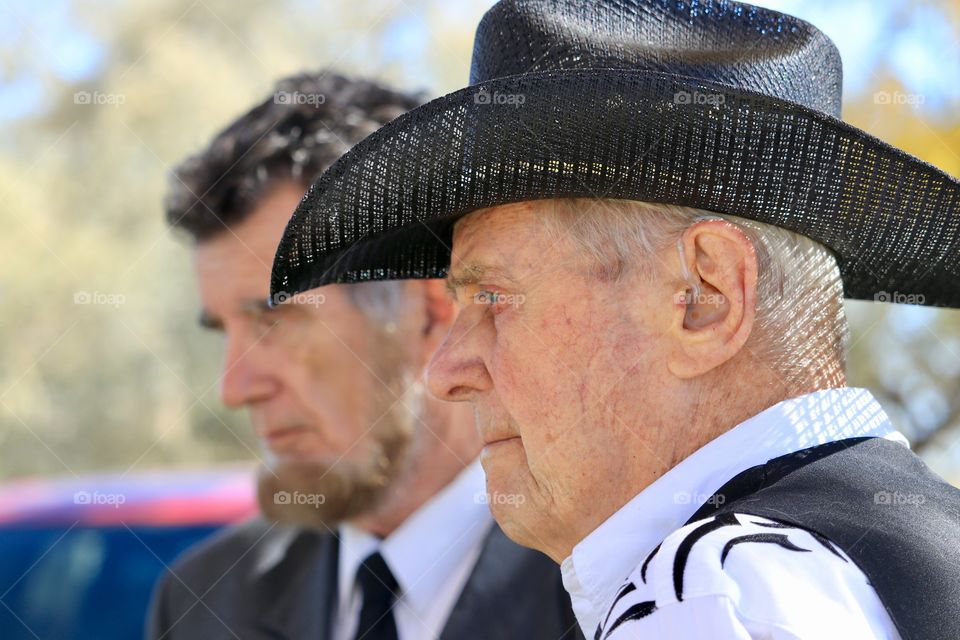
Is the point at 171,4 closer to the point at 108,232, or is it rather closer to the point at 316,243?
the point at 108,232

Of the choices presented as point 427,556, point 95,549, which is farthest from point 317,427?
point 95,549

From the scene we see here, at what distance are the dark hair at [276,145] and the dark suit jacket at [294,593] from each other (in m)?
0.97

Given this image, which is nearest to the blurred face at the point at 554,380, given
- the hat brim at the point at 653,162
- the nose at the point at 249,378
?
the hat brim at the point at 653,162

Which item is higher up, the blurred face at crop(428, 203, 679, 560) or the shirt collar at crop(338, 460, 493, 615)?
the blurred face at crop(428, 203, 679, 560)

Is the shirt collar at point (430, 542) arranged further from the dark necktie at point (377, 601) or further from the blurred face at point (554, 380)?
the blurred face at point (554, 380)

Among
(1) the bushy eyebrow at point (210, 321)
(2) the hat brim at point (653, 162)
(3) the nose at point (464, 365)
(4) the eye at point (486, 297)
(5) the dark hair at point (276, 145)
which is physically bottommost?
(1) the bushy eyebrow at point (210, 321)

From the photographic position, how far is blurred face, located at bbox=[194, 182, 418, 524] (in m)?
3.22

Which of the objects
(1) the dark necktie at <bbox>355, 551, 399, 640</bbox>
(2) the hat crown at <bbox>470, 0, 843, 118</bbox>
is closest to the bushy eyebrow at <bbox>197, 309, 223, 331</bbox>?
(1) the dark necktie at <bbox>355, 551, 399, 640</bbox>

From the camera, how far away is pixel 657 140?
1.56 m

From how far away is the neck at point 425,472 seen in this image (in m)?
3.09

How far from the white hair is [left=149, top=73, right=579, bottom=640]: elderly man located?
135cm

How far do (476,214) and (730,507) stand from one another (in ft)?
2.26

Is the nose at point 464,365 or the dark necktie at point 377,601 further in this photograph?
the dark necktie at point 377,601

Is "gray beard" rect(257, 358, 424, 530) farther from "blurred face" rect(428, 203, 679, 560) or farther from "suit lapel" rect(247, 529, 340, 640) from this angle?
"blurred face" rect(428, 203, 679, 560)
